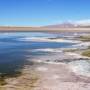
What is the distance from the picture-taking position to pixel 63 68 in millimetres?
28375

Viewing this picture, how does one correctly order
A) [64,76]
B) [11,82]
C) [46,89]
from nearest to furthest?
[46,89] < [11,82] < [64,76]

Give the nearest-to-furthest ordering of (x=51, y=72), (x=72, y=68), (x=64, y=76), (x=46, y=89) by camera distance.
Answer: (x=46, y=89) → (x=64, y=76) → (x=51, y=72) → (x=72, y=68)

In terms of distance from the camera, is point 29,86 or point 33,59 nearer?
point 29,86

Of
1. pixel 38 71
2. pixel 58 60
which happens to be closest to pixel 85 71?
pixel 38 71

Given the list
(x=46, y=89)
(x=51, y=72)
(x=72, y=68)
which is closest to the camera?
(x=46, y=89)

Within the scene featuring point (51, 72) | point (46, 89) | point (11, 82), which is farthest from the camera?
point (51, 72)

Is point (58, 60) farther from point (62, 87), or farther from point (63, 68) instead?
point (62, 87)

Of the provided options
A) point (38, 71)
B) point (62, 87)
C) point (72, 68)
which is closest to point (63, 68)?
point (72, 68)

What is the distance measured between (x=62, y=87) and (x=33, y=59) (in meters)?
13.3

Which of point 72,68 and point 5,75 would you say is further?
point 72,68

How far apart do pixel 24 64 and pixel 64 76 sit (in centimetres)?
715

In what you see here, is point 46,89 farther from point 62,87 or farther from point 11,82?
point 11,82

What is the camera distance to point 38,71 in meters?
27.0

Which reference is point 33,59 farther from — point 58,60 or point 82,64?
point 82,64
